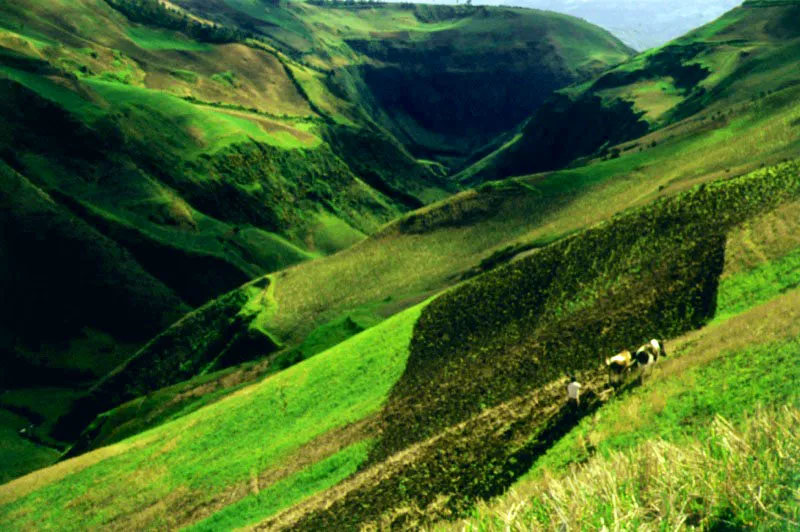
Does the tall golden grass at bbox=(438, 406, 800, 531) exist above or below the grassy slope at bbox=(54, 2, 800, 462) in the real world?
above

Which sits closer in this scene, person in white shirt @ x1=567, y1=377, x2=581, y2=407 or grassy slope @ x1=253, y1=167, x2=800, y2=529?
grassy slope @ x1=253, y1=167, x2=800, y2=529

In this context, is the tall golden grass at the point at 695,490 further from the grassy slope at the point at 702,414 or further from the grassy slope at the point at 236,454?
the grassy slope at the point at 236,454

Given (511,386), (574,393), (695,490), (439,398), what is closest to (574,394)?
(574,393)

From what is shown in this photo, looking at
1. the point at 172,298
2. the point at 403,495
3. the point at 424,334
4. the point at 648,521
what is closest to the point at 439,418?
the point at 403,495

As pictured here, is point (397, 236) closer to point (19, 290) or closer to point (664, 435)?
point (664, 435)

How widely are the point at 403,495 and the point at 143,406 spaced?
5592cm

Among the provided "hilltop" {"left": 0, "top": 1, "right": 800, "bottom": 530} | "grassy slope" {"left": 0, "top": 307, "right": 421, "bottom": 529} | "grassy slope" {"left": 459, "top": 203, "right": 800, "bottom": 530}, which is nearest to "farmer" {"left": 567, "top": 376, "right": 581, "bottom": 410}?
"hilltop" {"left": 0, "top": 1, "right": 800, "bottom": 530}

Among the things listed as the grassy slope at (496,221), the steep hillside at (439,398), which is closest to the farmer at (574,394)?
the steep hillside at (439,398)

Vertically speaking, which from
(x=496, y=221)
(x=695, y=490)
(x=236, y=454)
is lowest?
(x=236, y=454)

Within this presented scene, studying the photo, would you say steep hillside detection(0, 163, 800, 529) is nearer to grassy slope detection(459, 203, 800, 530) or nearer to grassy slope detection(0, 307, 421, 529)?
grassy slope detection(0, 307, 421, 529)

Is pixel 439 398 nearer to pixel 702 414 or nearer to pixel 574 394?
pixel 574 394

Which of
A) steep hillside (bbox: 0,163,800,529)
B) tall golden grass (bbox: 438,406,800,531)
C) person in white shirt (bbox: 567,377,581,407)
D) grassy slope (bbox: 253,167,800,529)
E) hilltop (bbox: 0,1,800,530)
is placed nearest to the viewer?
tall golden grass (bbox: 438,406,800,531)

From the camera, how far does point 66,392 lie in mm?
137000

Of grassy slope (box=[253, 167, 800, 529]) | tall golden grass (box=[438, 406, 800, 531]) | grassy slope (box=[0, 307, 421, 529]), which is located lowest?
grassy slope (box=[0, 307, 421, 529])
